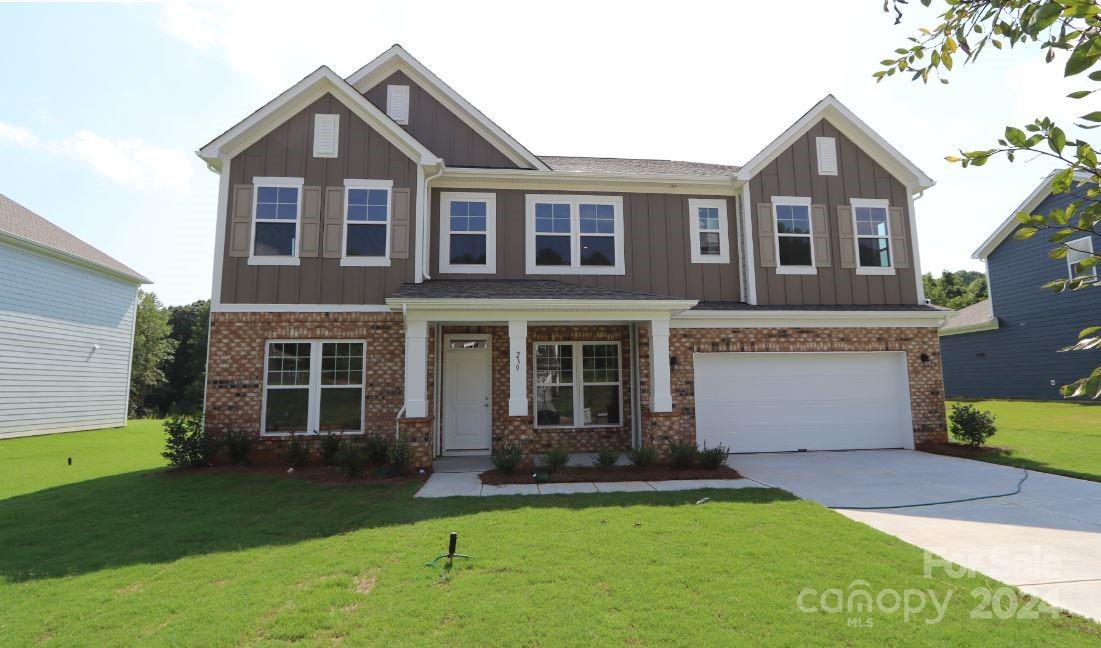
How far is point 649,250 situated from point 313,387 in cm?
757

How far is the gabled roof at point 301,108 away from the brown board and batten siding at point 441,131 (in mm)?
1576

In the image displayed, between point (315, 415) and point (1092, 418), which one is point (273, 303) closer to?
point (315, 415)

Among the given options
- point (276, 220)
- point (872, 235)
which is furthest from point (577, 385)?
point (872, 235)

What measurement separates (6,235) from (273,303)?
33.0 ft

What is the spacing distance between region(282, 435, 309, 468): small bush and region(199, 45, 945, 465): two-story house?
55 cm

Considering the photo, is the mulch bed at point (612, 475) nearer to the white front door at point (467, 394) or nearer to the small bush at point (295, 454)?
the white front door at point (467, 394)

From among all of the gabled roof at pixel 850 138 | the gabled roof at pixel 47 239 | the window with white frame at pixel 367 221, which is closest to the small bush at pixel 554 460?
the window with white frame at pixel 367 221

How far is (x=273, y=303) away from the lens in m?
10.6

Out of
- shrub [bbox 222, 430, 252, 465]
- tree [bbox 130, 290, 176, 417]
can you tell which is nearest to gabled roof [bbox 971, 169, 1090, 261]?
shrub [bbox 222, 430, 252, 465]

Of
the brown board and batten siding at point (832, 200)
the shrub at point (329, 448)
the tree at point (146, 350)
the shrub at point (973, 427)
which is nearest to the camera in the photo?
the shrub at point (329, 448)

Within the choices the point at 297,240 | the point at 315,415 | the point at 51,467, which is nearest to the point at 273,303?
the point at 297,240

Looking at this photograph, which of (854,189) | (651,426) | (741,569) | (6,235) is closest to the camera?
(741,569)

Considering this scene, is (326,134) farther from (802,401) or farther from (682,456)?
(802,401)

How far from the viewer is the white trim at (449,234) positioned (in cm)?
1179
